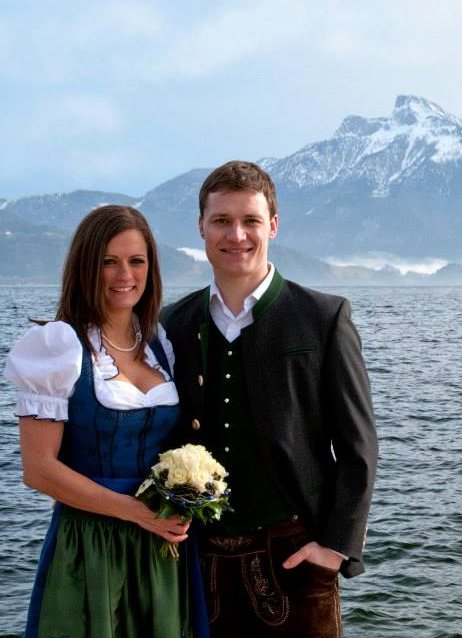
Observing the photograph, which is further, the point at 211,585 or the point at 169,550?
the point at 211,585

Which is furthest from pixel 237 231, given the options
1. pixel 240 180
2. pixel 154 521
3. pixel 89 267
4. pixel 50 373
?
pixel 154 521

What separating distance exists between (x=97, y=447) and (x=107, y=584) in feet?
1.83

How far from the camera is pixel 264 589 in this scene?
3.83 m

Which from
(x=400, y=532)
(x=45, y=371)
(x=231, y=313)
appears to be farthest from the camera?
(x=400, y=532)

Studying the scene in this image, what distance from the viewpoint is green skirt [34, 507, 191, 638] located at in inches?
138

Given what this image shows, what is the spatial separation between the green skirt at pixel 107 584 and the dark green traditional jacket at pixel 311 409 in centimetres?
58

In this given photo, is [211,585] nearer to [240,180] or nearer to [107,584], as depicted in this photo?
[107,584]

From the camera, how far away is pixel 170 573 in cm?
364

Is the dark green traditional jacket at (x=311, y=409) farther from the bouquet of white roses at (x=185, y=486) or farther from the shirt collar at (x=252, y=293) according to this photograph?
the bouquet of white roses at (x=185, y=486)

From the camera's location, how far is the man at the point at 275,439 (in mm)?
3791

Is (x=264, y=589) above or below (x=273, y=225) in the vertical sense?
below

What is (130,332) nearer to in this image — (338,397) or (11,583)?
(338,397)

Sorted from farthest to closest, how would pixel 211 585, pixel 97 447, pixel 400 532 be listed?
pixel 400 532 < pixel 211 585 < pixel 97 447

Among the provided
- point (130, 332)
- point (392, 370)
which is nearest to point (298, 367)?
point (130, 332)
